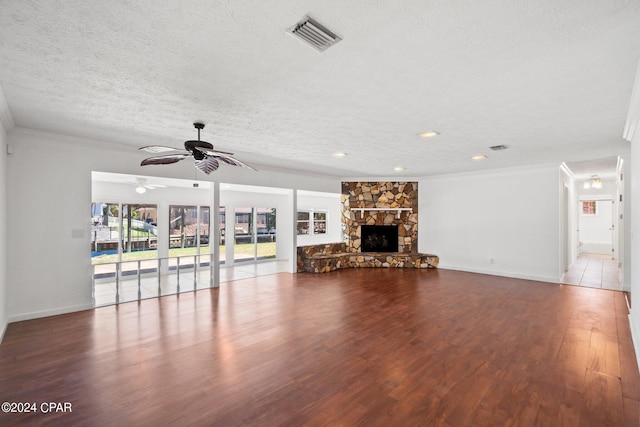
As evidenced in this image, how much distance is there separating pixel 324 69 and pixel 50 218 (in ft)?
14.9

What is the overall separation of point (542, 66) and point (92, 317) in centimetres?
595

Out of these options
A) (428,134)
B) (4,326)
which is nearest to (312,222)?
(428,134)

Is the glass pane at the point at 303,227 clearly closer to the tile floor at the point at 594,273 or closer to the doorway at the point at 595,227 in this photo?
the tile floor at the point at 594,273

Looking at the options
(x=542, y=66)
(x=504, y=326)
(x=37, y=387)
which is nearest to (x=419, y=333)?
(x=504, y=326)

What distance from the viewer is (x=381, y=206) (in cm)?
882

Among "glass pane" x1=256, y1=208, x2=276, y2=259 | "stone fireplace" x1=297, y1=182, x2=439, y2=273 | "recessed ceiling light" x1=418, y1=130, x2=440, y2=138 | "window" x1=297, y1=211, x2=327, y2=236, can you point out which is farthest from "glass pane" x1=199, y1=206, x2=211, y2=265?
"recessed ceiling light" x1=418, y1=130, x2=440, y2=138

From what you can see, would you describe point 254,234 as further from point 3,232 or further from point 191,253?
point 3,232

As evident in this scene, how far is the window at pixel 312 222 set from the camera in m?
10.4

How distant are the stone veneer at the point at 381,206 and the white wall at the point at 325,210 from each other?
4.62ft

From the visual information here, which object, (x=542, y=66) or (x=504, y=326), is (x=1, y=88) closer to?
(x=542, y=66)

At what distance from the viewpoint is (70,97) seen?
2.96 meters

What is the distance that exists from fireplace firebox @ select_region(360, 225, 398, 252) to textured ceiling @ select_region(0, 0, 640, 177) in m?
4.76

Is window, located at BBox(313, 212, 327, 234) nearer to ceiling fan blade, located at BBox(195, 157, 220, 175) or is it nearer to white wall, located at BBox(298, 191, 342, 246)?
white wall, located at BBox(298, 191, 342, 246)

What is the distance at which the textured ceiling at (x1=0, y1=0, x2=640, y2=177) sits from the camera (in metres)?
1.73
